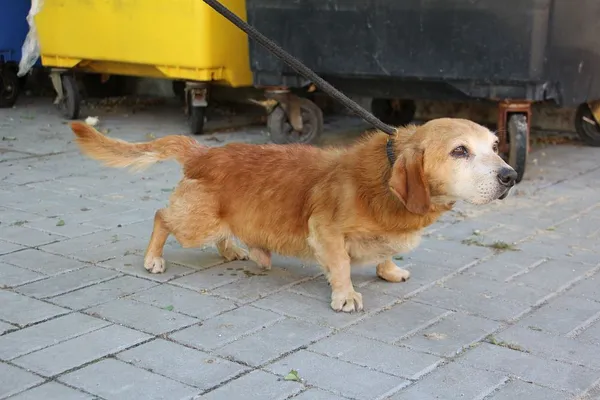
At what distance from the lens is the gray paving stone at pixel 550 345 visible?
10.0ft

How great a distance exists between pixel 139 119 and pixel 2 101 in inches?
56.3

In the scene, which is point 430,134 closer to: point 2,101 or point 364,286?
point 364,286

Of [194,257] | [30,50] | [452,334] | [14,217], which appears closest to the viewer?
[452,334]

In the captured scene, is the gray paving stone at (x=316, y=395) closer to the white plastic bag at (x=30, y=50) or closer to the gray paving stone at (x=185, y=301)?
the gray paving stone at (x=185, y=301)

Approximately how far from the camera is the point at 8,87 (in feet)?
27.2

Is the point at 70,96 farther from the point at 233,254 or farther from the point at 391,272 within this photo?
the point at 391,272

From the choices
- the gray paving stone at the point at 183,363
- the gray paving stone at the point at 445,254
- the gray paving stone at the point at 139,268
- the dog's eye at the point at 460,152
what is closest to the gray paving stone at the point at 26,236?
the gray paving stone at the point at 139,268

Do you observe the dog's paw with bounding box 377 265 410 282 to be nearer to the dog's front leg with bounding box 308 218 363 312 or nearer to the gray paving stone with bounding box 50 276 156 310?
the dog's front leg with bounding box 308 218 363 312

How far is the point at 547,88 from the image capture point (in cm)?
541

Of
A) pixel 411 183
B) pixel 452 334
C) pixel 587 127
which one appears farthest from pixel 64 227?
pixel 587 127

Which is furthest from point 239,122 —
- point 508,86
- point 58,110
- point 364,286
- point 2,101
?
point 364,286

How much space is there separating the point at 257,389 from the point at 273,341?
41 centimetres

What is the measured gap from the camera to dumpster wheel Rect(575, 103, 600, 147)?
21.9 feet

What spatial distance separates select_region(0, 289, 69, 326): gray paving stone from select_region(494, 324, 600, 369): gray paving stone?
5.61ft
